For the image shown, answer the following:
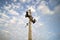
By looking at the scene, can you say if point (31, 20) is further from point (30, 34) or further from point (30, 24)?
point (30, 34)

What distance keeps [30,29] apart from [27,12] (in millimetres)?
1525

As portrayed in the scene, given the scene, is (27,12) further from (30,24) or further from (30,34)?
(30,34)

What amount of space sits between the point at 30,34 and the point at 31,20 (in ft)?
4.48

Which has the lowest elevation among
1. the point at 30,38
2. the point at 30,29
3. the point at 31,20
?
the point at 30,38

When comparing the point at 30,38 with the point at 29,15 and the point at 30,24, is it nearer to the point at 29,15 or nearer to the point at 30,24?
the point at 30,24

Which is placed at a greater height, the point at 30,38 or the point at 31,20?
the point at 31,20

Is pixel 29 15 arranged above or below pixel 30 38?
above

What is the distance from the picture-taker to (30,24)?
29.2 feet

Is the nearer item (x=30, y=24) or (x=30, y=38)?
(x=30, y=38)

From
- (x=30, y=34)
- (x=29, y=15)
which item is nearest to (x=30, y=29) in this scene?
(x=30, y=34)

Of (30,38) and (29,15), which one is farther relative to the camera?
(29,15)

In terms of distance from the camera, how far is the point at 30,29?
342 inches

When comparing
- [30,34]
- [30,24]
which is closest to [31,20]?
[30,24]

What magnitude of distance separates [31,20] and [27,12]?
888mm
